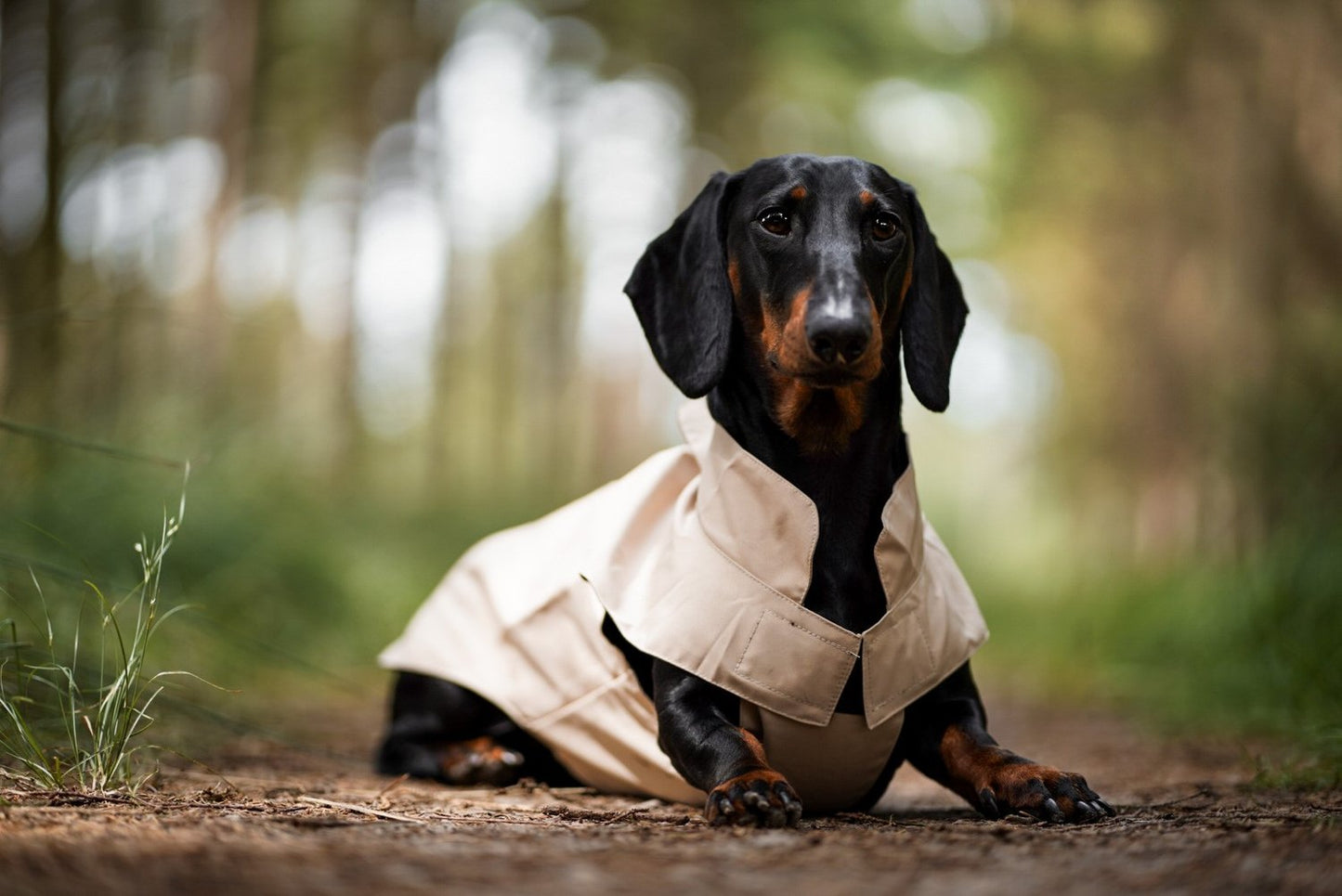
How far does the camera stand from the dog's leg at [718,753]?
2338 millimetres

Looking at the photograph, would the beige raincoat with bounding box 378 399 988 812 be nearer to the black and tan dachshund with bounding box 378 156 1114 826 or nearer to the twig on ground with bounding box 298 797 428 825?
the black and tan dachshund with bounding box 378 156 1114 826

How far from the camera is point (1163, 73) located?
10.0 meters

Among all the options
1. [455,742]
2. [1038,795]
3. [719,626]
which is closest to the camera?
[1038,795]

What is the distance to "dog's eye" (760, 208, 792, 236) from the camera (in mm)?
2893

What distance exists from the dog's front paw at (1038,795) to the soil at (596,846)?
0.21ft

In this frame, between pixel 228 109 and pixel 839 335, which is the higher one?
pixel 228 109

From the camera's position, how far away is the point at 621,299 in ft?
64.2

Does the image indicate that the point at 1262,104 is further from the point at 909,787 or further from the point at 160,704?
the point at 160,704

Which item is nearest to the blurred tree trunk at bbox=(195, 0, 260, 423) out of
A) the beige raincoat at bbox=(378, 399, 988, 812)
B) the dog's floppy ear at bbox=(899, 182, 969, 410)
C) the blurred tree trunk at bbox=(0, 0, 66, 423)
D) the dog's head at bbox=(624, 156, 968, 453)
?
the blurred tree trunk at bbox=(0, 0, 66, 423)

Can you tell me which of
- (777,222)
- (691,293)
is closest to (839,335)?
(777,222)

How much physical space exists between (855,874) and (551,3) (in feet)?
47.0

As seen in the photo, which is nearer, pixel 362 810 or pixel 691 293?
pixel 362 810

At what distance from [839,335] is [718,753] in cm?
90

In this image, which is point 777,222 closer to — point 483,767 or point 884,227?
point 884,227
